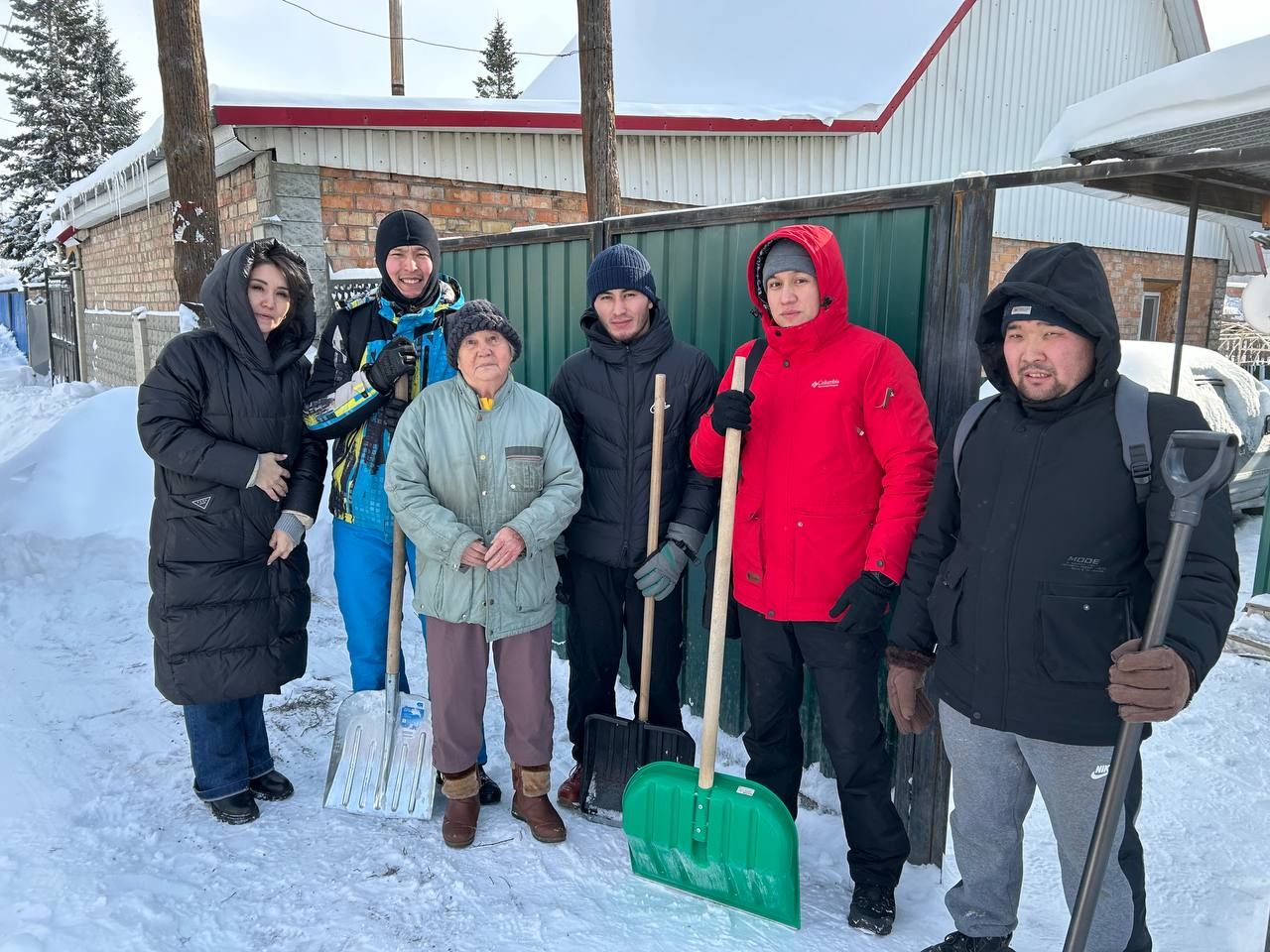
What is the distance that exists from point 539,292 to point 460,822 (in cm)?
264

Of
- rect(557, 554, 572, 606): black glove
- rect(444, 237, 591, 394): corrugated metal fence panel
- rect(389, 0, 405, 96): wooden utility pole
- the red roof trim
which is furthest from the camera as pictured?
rect(389, 0, 405, 96): wooden utility pole

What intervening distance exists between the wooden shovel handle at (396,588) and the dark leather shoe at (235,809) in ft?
2.19

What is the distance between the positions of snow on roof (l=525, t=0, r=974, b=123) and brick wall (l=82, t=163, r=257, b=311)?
19.2 ft

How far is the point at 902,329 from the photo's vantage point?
2770 millimetres

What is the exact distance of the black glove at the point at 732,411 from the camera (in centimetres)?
240

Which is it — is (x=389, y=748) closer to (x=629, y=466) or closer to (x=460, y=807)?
(x=460, y=807)

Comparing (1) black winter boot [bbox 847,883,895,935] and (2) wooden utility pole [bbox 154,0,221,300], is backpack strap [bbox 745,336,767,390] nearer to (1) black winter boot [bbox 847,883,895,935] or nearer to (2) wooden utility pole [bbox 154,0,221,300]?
(1) black winter boot [bbox 847,883,895,935]

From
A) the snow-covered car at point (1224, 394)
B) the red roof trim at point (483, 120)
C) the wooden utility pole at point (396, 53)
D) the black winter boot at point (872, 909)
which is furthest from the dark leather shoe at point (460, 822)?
the wooden utility pole at point (396, 53)

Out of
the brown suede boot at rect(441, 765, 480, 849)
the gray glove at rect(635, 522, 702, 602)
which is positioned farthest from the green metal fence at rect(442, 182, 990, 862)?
the brown suede boot at rect(441, 765, 480, 849)

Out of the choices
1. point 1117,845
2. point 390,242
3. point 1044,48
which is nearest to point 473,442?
point 390,242

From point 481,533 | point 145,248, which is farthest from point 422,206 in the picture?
point 145,248

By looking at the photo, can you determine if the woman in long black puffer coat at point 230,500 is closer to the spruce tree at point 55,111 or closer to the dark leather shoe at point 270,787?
the dark leather shoe at point 270,787

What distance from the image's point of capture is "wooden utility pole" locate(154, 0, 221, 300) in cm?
582

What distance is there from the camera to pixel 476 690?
288 cm
